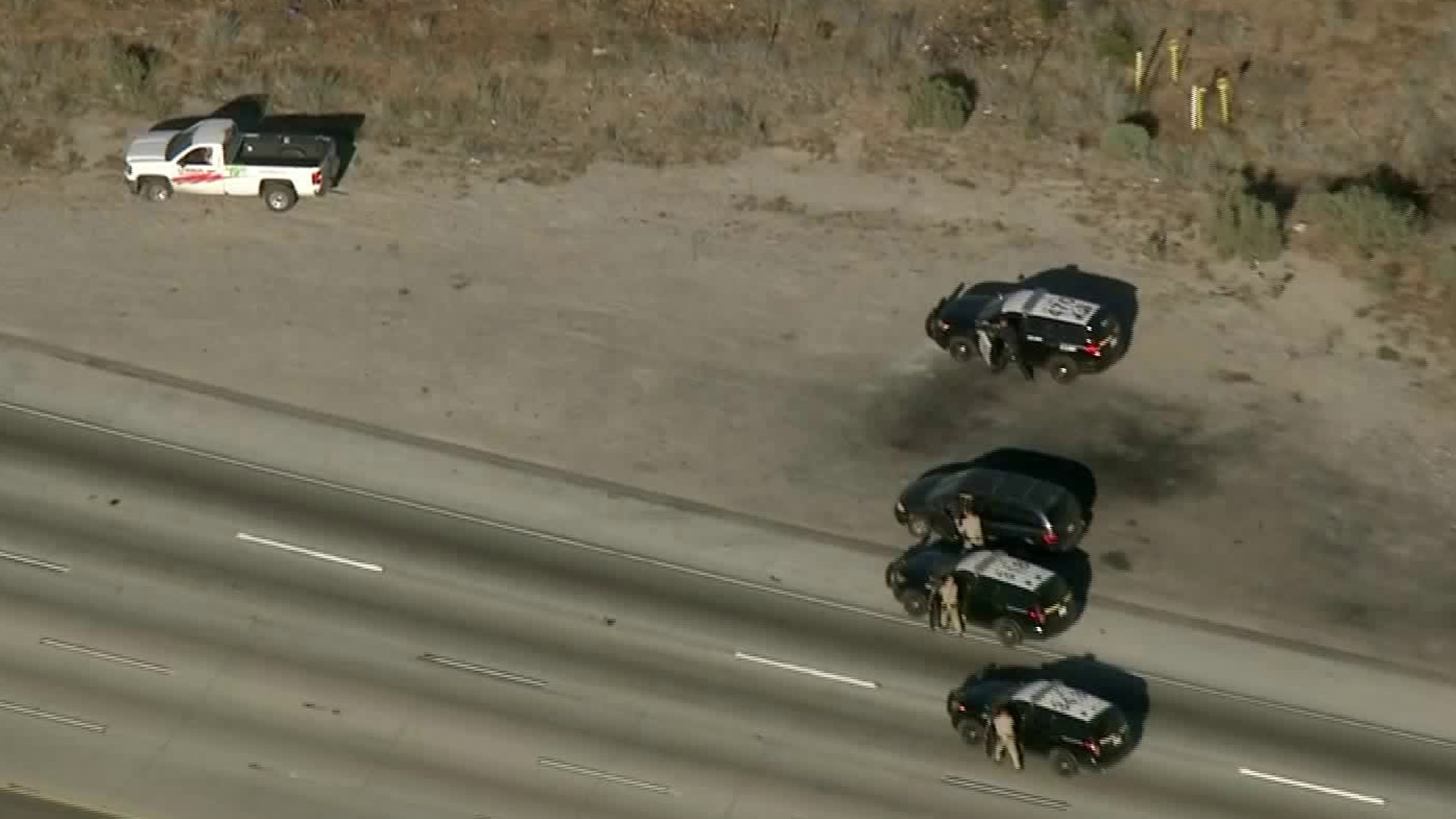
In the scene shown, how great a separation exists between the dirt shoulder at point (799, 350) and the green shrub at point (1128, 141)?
1283 millimetres

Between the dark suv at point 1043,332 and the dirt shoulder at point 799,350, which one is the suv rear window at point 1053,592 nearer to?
the dirt shoulder at point 799,350

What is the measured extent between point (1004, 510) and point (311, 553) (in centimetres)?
1363

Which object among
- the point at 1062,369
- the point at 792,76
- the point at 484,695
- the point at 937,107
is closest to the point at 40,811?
the point at 484,695

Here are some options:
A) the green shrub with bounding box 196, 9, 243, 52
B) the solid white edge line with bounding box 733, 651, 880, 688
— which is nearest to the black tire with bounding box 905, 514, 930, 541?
the solid white edge line with bounding box 733, 651, 880, 688

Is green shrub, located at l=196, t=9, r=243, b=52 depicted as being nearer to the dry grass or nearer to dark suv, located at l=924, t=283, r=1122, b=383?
the dry grass

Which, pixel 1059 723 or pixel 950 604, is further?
pixel 950 604

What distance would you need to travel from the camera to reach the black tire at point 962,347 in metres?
47.5

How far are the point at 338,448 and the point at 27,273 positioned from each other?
10.8 metres

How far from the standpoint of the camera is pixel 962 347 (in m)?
47.6

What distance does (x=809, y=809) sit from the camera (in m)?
37.9

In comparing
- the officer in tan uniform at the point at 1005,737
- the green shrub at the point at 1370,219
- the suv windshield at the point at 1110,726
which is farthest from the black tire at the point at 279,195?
the suv windshield at the point at 1110,726

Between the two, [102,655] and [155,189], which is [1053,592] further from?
[155,189]

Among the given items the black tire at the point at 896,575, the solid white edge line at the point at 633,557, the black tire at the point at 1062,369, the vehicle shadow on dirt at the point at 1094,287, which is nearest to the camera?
the solid white edge line at the point at 633,557

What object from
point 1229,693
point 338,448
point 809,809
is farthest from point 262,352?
point 1229,693
